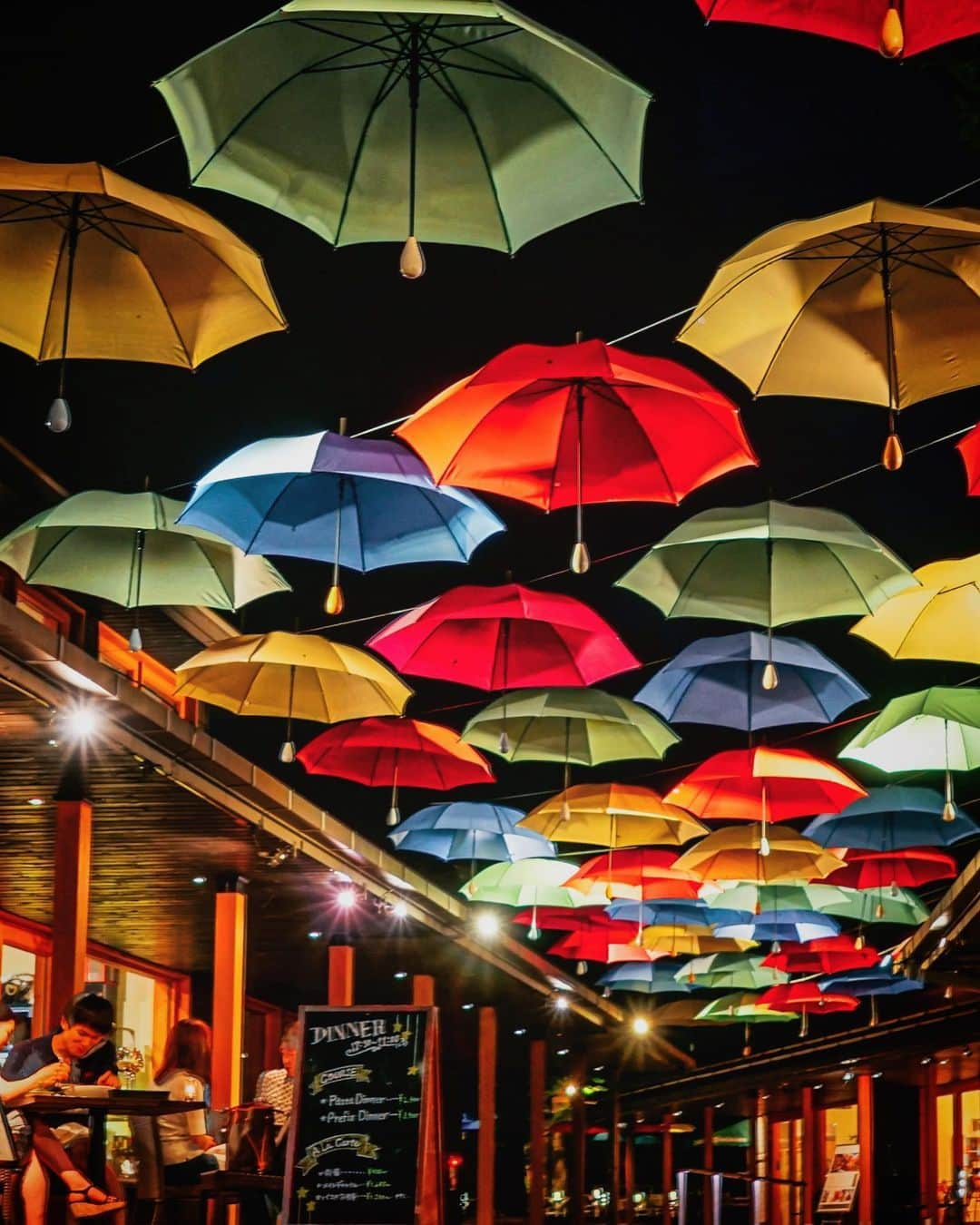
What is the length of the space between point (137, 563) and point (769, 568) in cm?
387

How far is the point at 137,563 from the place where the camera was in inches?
412

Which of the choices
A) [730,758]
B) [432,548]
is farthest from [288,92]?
[730,758]

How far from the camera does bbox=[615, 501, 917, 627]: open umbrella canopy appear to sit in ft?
30.8

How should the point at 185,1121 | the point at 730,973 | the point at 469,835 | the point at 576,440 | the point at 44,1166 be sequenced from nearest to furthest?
1. the point at 44,1166
2. the point at 576,440
3. the point at 185,1121
4. the point at 469,835
5. the point at 730,973

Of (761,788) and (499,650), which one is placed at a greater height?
(499,650)

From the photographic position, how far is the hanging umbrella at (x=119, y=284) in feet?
23.1

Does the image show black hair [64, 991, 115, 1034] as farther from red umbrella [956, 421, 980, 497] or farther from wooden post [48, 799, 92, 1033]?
wooden post [48, 799, 92, 1033]

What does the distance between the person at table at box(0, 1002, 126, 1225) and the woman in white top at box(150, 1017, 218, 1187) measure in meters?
1.47

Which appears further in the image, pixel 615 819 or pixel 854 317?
pixel 615 819

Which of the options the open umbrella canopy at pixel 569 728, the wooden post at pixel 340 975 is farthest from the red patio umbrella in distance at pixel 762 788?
the wooden post at pixel 340 975

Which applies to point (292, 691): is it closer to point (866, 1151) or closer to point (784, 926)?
point (784, 926)

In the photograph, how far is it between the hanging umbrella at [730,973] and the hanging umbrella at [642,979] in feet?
3.30

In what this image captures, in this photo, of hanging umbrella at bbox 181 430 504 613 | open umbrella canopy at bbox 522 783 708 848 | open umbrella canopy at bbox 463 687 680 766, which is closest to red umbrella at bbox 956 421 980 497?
hanging umbrella at bbox 181 430 504 613

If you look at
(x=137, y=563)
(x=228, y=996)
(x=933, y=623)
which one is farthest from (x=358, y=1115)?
(x=228, y=996)
